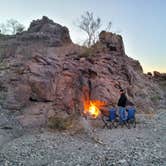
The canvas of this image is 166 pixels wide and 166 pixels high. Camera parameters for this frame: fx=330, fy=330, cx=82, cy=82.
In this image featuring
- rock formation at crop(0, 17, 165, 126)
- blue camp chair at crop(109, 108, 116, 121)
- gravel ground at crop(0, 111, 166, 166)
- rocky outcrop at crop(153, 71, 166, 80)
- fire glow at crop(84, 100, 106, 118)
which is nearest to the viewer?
gravel ground at crop(0, 111, 166, 166)

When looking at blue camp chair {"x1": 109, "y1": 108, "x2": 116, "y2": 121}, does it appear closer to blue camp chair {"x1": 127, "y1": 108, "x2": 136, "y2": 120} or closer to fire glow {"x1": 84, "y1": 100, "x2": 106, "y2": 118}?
blue camp chair {"x1": 127, "y1": 108, "x2": 136, "y2": 120}

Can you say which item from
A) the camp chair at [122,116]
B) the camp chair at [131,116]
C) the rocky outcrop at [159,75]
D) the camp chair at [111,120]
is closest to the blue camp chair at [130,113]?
the camp chair at [131,116]

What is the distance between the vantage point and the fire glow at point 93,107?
63.0 feet

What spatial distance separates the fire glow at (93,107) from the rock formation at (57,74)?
36 cm

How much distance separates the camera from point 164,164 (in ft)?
36.3

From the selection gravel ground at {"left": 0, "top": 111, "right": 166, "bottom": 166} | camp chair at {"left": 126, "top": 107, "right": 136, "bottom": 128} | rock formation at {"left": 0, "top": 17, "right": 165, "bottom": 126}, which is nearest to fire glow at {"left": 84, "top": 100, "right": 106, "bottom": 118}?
rock formation at {"left": 0, "top": 17, "right": 165, "bottom": 126}

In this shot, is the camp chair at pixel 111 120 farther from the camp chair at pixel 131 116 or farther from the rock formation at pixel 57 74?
the rock formation at pixel 57 74

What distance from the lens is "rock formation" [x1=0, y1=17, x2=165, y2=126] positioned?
1841 cm

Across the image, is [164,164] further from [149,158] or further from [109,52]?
[109,52]

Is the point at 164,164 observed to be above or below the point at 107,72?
below

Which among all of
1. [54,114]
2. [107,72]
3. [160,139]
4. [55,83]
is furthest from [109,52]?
[160,139]

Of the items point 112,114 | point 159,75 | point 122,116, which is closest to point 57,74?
point 112,114

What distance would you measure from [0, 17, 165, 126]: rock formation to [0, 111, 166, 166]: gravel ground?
258 centimetres

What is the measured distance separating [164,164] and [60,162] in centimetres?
356
